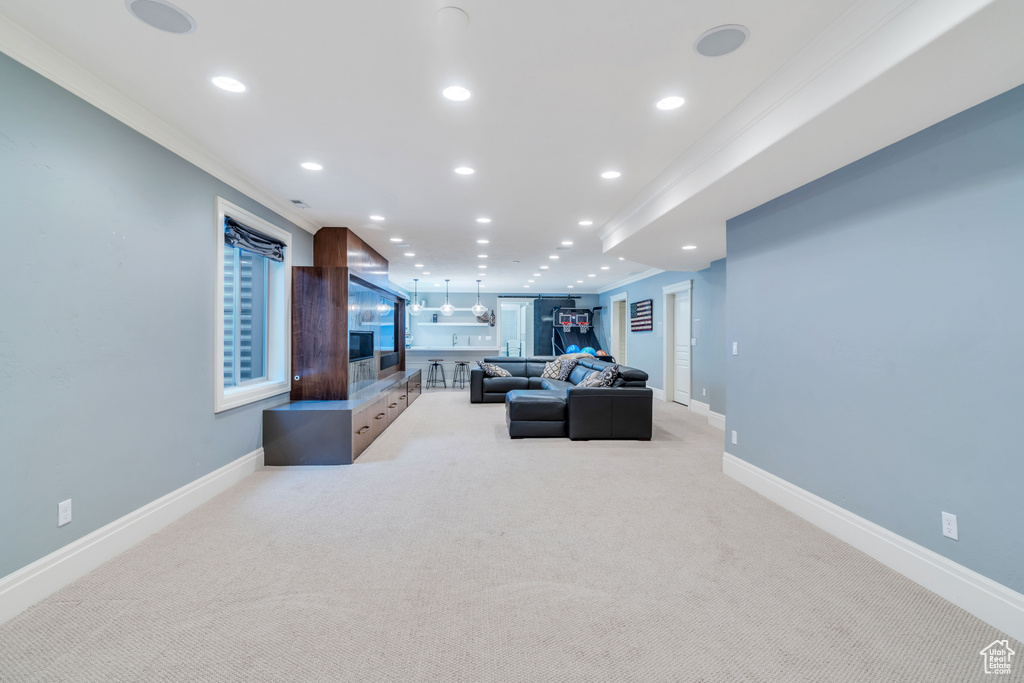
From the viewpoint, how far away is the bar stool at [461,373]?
10.2 m

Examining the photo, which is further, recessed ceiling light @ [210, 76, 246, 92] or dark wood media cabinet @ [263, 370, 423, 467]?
dark wood media cabinet @ [263, 370, 423, 467]

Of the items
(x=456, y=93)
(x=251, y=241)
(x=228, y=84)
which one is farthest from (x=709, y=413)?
(x=228, y=84)

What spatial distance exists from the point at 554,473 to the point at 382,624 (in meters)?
2.26

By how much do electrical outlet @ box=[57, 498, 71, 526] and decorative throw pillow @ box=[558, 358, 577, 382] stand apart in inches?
241

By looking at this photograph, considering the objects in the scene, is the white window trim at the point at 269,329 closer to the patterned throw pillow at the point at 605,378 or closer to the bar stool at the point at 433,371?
the patterned throw pillow at the point at 605,378

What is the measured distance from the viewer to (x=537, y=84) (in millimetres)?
2193

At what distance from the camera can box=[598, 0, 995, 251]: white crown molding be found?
1.52 metres

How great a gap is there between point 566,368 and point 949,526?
5561 millimetres

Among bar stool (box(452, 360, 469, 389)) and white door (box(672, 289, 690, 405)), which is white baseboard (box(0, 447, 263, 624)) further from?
bar stool (box(452, 360, 469, 389))

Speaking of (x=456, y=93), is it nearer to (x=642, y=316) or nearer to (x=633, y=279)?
(x=642, y=316)

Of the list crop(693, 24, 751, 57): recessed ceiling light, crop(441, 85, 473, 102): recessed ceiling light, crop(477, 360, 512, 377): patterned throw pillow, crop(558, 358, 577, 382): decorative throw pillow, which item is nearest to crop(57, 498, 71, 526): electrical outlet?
crop(441, 85, 473, 102): recessed ceiling light

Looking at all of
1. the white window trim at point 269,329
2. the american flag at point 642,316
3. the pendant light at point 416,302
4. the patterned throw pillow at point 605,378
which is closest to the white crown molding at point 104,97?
the white window trim at point 269,329

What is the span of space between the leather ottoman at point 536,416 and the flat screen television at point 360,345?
2.03 meters

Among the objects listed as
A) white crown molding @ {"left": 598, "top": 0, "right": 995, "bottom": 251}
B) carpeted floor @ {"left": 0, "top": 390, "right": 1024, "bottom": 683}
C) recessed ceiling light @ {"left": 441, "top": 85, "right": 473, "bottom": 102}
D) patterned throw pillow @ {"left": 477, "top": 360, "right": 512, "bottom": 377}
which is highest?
recessed ceiling light @ {"left": 441, "top": 85, "right": 473, "bottom": 102}
